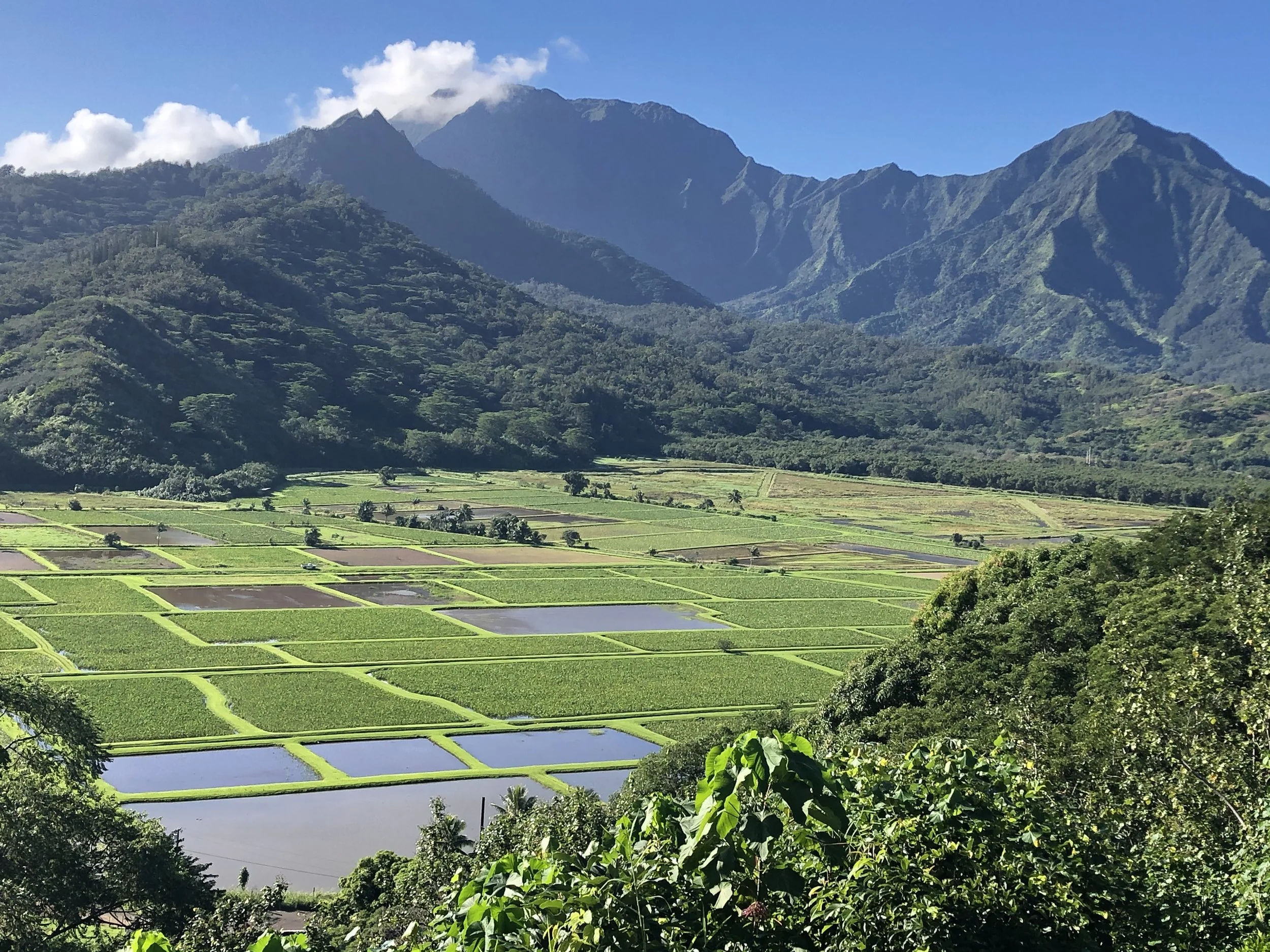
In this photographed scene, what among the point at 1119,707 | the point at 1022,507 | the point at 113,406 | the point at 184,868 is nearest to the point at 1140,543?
the point at 1119,707

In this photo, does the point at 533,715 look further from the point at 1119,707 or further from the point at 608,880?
the point at 608,880

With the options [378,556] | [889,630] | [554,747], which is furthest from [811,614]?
[378,556]

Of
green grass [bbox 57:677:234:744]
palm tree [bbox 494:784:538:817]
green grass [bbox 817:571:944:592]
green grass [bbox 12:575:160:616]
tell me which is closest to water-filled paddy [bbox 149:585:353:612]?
green grass [bbox 12:575:160:616]

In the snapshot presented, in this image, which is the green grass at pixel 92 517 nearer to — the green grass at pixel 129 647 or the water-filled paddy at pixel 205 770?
the green grass at pixel 129 647

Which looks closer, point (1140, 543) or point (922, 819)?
point (922, 819)

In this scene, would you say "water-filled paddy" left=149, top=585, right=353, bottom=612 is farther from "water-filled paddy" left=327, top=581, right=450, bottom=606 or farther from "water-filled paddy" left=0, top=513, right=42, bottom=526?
"water-filled paddy" left=0, top=513, right=42, bottom=526

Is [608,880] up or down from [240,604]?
up
